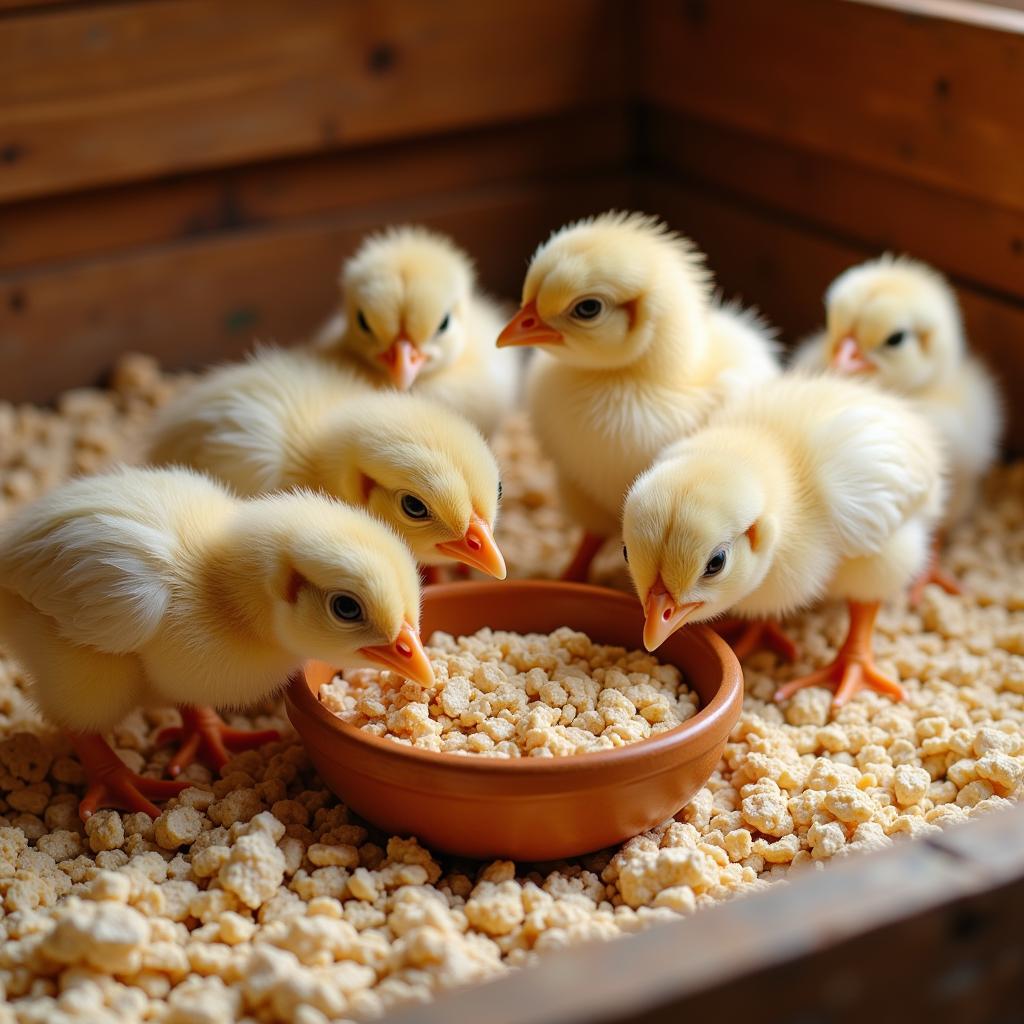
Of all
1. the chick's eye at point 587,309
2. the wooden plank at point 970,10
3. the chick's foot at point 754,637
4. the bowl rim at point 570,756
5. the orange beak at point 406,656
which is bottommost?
the chick's foot at point 754,637

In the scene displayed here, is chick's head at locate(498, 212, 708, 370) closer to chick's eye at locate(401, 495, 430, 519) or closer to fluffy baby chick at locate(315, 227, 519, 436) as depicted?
fluffy baby chick at locate(315, 227, 519, 436)

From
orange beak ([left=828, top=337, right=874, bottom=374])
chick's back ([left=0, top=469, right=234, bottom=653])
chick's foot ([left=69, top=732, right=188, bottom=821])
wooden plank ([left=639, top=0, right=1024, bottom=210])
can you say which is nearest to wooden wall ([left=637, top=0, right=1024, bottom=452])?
wooden plank ([left=639, top=0, right=1024, bottom=210])

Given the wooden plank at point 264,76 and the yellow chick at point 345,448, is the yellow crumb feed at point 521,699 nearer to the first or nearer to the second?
the yellow chick at point 345,448

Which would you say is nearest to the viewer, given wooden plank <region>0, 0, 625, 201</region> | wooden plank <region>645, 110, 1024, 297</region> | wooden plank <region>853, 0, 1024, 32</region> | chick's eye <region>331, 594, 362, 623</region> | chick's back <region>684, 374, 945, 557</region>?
chick's eye <region>331, 594, 362, 623</region>

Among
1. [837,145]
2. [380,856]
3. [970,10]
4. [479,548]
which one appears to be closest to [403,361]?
[479,548]

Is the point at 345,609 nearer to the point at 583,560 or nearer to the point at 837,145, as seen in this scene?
the point at 583,560

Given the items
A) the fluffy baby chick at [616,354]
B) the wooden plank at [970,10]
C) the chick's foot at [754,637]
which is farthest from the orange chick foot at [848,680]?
the wooden plank at [970,10]
